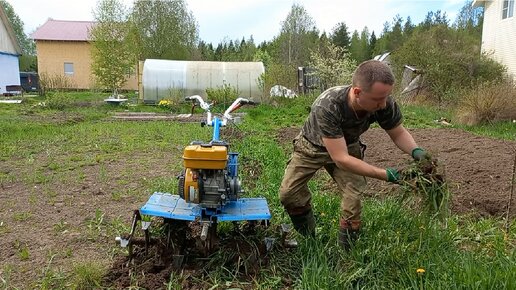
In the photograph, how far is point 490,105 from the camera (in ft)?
41.2

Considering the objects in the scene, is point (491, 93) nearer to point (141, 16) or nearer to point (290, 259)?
point (290, 259)

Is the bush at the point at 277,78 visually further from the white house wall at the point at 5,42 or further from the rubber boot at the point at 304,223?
the white house wall at the point at 5,42

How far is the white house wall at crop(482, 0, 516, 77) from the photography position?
792 inches

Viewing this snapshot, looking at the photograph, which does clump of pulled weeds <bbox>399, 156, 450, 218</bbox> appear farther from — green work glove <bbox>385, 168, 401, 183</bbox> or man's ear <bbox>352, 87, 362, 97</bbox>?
man's ear <bbox>352, 87, 362, 97</bbox>

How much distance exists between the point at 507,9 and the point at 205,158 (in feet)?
73.1

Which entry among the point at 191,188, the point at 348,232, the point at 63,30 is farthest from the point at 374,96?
the point at 63,30

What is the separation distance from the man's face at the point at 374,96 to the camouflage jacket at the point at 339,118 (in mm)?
198

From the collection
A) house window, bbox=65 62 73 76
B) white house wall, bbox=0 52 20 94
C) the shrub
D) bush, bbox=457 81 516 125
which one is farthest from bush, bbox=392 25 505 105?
house window, bbox=65 62 73 76

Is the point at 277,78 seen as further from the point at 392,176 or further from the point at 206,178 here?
the point at 392,176

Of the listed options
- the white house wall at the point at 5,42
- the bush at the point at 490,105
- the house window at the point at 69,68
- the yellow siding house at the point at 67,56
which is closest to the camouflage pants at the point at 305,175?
the bush at the point at 490,105

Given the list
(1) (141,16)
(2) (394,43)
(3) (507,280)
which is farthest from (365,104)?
(2) (394,43)

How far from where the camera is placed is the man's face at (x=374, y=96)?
2.96 meters

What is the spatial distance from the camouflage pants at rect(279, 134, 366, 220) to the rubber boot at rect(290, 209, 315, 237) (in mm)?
47

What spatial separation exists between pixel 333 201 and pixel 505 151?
5047 mm
